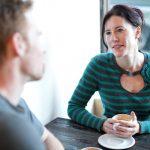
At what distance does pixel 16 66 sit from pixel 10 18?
121 millimetres

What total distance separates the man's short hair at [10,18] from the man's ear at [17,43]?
0.03 ft

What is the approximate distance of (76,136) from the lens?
143 centimetres

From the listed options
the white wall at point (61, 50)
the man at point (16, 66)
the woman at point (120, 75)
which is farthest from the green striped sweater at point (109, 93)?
the man at point (16, 66)

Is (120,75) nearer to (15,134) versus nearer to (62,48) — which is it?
(62,48)

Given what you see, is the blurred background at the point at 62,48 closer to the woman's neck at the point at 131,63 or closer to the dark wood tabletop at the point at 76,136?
the dark wood tabletop at the point at 76,136

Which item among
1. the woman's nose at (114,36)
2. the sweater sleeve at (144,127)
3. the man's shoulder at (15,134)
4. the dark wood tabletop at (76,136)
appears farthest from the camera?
the woman's nose at (114,36)

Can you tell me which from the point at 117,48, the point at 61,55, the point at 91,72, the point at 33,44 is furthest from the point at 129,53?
the point at 33,44

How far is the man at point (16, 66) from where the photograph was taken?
2.45 feet

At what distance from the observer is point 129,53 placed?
64.7 inches

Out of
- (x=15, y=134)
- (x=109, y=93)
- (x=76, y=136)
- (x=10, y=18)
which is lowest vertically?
(x=76, y=136)

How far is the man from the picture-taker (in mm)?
747

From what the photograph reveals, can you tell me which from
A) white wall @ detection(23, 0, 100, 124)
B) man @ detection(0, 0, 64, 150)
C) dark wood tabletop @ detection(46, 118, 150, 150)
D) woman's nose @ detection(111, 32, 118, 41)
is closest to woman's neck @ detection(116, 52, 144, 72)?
woman's nose @ detection(111, 32, 118, 41)

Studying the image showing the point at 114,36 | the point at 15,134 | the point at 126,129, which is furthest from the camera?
the point at 114,36

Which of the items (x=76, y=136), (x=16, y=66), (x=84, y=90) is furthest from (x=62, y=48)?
(x=16, y=66)
